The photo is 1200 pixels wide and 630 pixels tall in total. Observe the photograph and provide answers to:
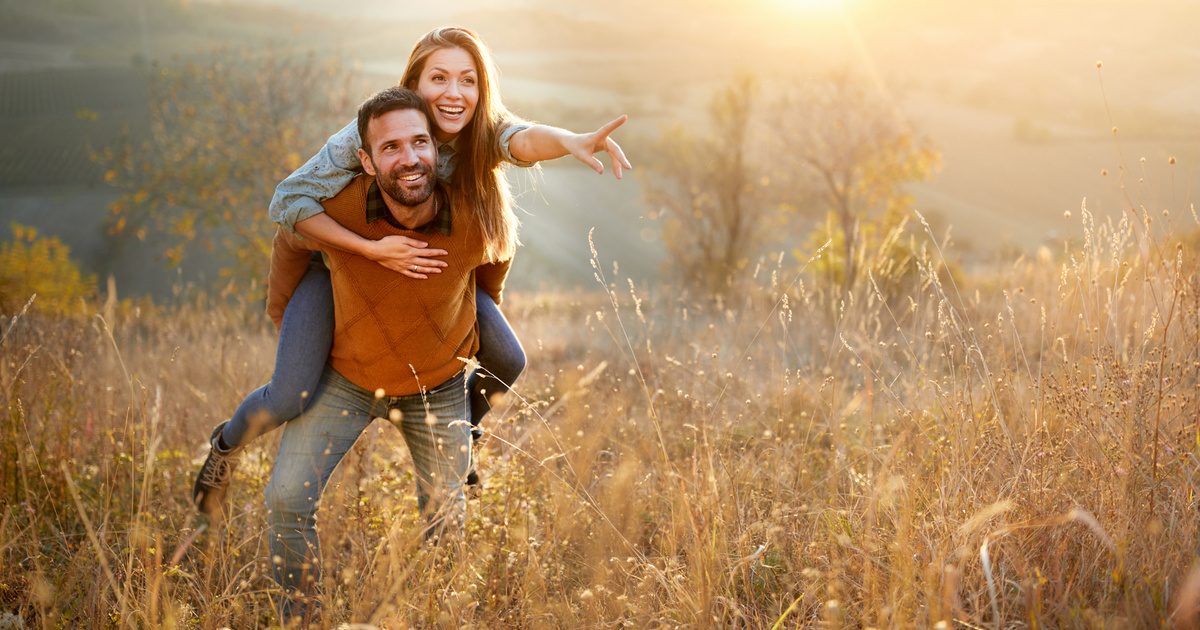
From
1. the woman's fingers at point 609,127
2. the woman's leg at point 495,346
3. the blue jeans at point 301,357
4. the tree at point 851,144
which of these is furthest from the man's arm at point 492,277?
the tree at point 851,144

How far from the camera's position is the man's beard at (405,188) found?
281 centimetres

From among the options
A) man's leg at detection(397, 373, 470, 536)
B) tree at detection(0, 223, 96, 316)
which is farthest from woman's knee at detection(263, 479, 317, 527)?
tree at detection(0, 223, 96, 316)

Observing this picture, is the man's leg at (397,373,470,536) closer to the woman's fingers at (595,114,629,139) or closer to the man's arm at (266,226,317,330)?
the man's arm at (266,226,317,330)

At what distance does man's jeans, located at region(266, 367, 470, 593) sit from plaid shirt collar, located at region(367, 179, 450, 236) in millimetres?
603

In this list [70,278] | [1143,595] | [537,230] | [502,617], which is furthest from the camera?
[537,230]

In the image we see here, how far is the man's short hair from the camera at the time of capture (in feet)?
9.30

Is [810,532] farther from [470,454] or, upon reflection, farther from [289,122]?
[289,122]

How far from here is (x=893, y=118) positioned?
A: 51.3 ft

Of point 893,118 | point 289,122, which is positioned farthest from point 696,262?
point 289,122

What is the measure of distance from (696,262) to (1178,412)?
1575cm

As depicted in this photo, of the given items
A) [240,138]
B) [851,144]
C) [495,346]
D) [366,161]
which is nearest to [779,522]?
[495,346]

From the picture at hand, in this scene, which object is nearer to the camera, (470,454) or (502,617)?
(502,617)

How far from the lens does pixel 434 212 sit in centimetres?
299

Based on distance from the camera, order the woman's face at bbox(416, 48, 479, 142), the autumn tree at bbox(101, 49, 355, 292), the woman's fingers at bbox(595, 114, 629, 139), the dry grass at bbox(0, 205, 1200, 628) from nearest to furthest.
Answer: the dry grass at bbox(0, 205, 1200, 628)
the woman's fingers at bbox(595, 114, 629, 139)
the woman's face at bbox(416, 48, 479, 142)
the autumn tree at bbox(101, 49, 355, 292)
